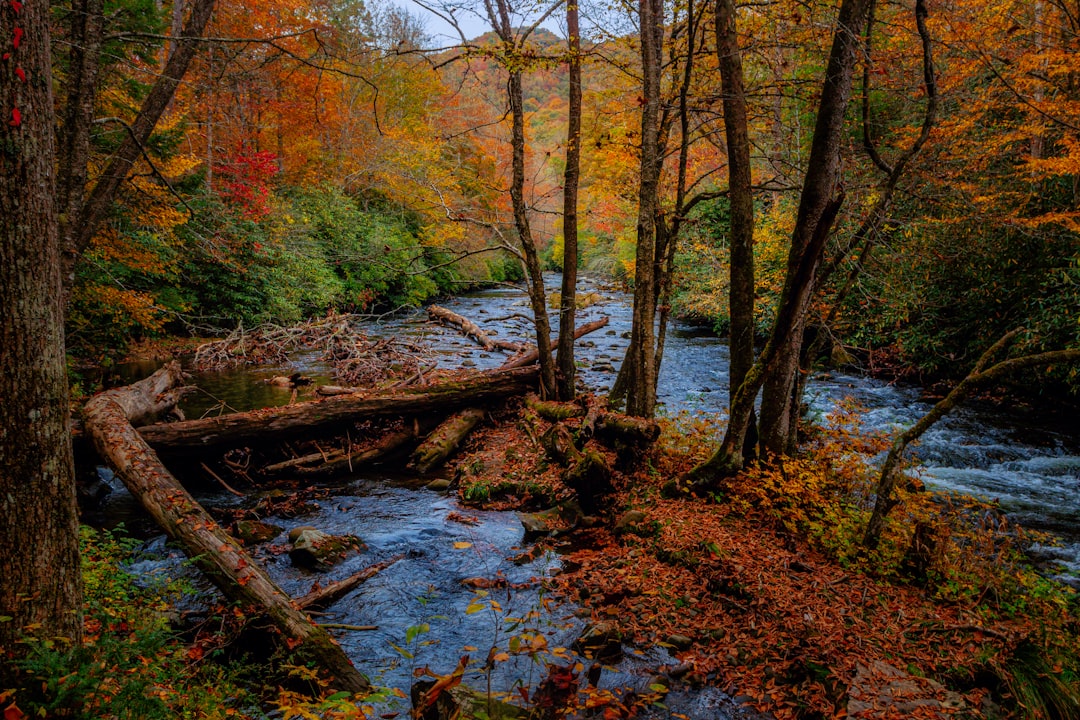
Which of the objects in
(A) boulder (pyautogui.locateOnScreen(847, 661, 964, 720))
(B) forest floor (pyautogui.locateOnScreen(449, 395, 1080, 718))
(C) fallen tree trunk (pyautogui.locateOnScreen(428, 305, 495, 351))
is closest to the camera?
(A) boulder (pyautogui.locateOnScreen(847, 661, 964, 720))

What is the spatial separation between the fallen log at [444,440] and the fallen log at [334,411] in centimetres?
23

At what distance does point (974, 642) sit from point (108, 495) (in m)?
9.74

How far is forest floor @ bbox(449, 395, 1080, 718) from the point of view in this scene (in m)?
3.59

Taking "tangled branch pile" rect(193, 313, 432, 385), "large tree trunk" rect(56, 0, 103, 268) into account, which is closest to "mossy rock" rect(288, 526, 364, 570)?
"large tree trunk" rect(56, 0, 103, 268)

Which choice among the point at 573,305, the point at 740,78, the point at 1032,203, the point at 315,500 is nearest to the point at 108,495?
the point at 315,500

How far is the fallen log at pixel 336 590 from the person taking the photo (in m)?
4.96

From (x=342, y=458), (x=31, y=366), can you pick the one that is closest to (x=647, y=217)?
(x=342, y=458)

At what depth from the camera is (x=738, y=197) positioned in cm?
621

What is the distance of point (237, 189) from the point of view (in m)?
16.6

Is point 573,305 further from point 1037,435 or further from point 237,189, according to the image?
point 237,189

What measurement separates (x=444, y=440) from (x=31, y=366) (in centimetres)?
671

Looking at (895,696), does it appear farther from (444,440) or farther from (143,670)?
(444,440)

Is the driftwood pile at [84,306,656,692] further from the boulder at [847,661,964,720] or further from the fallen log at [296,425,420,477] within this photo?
the boulder at [847,661,964,720]

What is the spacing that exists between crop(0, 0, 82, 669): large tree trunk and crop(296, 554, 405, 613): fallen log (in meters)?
2.22
